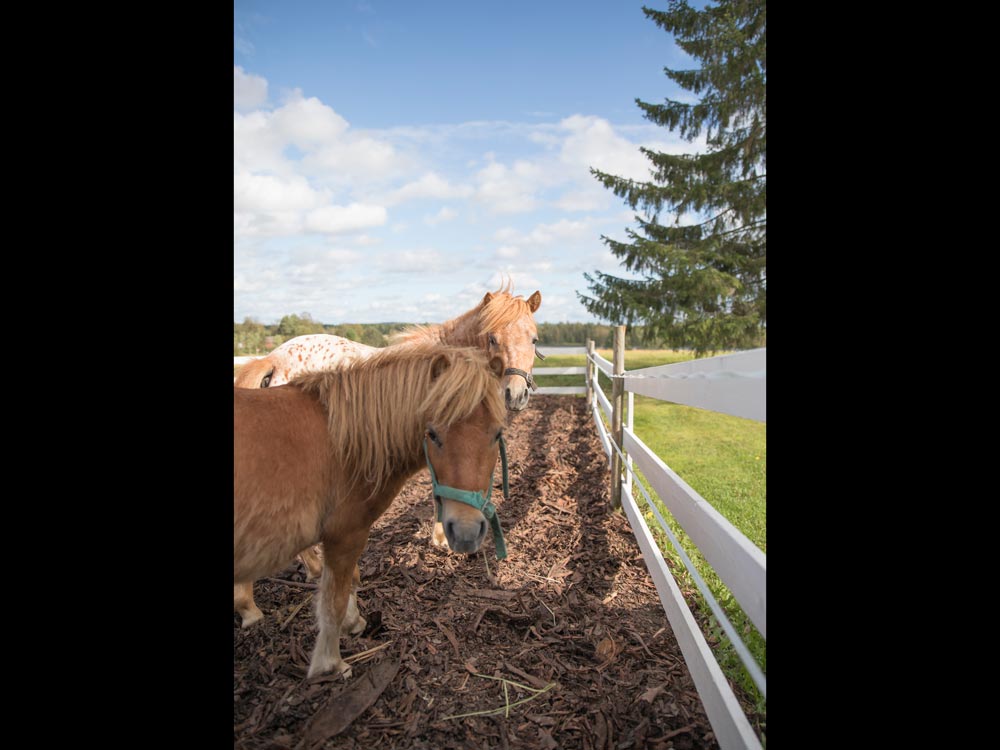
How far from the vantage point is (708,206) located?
11.7 m

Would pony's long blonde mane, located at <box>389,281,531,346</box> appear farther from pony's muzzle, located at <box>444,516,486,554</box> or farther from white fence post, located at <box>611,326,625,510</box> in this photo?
pony's muzzle, located at <box>444,516,486,554</box>

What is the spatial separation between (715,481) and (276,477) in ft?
17.2

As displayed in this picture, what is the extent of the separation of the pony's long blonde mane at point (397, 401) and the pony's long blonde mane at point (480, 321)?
6.68ft

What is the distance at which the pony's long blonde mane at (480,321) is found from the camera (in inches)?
→ 176

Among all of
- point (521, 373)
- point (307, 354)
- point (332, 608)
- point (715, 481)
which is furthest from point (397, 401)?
point (715, 481)

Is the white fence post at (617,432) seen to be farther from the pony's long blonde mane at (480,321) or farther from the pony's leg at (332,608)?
the pony's leg at (332,608)

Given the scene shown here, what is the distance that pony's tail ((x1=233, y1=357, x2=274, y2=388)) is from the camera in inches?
149

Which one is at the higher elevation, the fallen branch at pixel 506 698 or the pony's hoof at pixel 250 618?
the fallen branch at pixel 506 698

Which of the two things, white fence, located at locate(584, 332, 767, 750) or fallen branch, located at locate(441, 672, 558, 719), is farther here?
fallen branch, located at locate(441, 672, 558, 719)

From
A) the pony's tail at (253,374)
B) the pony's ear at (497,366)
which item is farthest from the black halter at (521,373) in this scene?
the pony's tail at (253,374)

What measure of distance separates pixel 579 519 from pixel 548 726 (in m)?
2.43

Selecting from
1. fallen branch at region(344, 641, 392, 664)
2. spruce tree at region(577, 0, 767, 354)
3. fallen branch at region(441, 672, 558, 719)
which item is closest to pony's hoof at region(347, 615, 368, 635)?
fallen branch at region(344, 641, 392, 664)

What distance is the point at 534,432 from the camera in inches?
336

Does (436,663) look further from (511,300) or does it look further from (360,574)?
(511,300)
